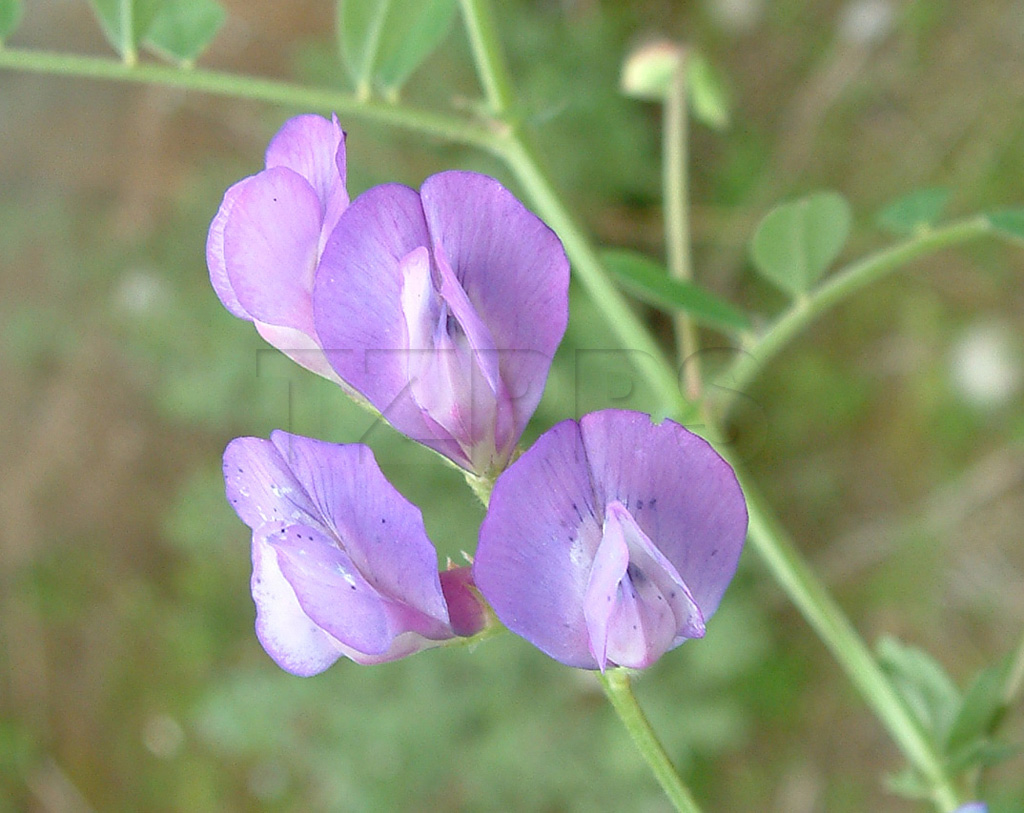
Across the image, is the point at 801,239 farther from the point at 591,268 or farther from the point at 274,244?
the point at 274,244

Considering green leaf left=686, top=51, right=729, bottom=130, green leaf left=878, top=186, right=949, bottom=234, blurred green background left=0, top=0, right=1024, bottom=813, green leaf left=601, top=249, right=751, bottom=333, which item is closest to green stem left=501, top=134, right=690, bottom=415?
green leaf left=601, top=249, right=751, bottom=333

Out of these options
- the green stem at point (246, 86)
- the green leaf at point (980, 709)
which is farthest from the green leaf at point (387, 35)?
the green leaf at point (980, 709)

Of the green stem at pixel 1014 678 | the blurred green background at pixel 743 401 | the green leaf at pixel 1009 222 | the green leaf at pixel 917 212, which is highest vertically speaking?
the green leaf at pixel 1009 222

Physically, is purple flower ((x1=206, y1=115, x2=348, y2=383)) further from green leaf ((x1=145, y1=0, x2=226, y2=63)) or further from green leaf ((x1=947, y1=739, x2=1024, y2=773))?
green leaf ((x1=947, y1=739, x2=1024, y2=773))

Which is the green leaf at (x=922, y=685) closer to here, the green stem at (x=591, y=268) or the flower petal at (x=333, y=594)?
the green stem at (x=591, y=268)

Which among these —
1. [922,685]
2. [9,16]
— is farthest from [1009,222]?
[9,16]

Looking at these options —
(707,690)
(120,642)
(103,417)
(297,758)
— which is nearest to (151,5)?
(707,690)
